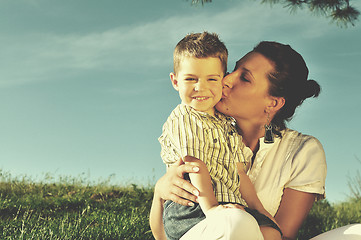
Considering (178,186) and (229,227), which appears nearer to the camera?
(229,227)

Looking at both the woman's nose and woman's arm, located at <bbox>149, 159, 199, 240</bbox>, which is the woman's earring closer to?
the woman's nose

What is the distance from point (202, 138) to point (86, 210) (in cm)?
363

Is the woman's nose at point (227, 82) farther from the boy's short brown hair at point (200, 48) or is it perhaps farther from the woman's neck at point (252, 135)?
the woman's neck at point (252, 135)

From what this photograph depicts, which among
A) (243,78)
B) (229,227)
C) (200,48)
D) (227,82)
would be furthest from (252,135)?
(229,227)

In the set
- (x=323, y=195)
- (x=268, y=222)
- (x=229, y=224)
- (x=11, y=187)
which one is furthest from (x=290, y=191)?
(x=11, y=187)

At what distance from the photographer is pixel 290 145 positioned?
2914mm

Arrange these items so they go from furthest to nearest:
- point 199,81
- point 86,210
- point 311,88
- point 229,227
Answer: point 86,210
point 311,88
point 199,81
point 229,227

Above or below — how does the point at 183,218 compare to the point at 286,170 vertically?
below

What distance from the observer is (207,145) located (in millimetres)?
2236

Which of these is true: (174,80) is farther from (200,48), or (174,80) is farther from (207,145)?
(207,145)

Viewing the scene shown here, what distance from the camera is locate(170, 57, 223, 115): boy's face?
232cm

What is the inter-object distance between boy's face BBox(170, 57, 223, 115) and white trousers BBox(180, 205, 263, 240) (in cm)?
70

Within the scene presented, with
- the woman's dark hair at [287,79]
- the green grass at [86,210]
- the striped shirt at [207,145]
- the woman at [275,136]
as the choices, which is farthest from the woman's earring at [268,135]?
the green grass at [86,210]

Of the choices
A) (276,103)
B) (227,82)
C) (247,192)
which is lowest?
(247,192)
